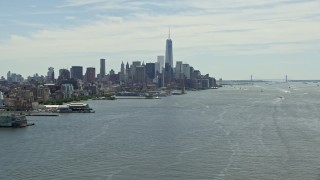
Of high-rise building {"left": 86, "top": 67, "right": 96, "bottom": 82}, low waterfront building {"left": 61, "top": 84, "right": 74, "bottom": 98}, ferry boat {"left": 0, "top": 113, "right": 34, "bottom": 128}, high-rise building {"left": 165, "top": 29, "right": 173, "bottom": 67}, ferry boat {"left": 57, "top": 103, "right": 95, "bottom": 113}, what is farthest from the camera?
high-rise building {"left": 165, "top": 29, "right": 173, "bottom": 67}

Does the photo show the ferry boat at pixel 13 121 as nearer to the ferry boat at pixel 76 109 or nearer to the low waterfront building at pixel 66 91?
the ferry boat at pixel 76 109

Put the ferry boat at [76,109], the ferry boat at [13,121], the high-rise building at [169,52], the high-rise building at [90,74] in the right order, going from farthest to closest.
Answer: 1. the high-rise building at [169,52]
2. the high-rise building at [90,74]
3. the ferry boat at [76,109]
4. the ferry boat at [13,121]

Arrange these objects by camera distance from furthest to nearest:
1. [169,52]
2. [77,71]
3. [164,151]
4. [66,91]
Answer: [169,52] → [77,71] → [66,91] → [164,151]

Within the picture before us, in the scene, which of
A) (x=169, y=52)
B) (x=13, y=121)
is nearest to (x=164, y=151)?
(x=13, y=121)

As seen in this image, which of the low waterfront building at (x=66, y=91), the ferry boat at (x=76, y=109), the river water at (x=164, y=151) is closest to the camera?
the river water at (x=164, y=151)

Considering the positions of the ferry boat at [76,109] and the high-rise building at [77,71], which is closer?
the ferry boat at [76,109]

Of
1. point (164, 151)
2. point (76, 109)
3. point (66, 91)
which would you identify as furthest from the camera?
point (66, 91)

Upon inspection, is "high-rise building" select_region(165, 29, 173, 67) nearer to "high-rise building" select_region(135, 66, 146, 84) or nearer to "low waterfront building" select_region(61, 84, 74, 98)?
"high-rise building" select_region(135, 66, 146, 84)

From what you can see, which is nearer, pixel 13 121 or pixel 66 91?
pixel 13 121

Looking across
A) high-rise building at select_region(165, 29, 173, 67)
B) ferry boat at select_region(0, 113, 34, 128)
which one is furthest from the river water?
high-rise building at select_region(165, 29, 173, 67)

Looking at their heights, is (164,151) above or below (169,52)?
below

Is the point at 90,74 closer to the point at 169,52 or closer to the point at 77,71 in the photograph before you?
Answer: the point at 77,71

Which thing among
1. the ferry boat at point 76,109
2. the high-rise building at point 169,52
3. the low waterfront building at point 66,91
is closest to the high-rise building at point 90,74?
the high-rise building at point 169,52

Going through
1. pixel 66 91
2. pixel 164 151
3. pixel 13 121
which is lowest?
pixel 164 151
